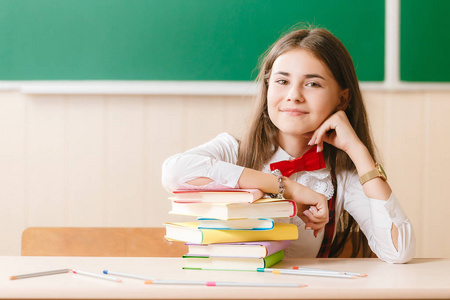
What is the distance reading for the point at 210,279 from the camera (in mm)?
1011

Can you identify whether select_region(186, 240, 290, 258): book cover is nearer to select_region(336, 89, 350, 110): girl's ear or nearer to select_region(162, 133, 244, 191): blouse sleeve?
select_region(162, 133, 244, 191): blouse sleeve

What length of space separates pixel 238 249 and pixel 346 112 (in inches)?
28.2

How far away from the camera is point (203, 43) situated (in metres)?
2.29

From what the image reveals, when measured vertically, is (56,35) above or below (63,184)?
above

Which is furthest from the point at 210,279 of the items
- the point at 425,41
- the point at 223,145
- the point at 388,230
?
the point at 425,41

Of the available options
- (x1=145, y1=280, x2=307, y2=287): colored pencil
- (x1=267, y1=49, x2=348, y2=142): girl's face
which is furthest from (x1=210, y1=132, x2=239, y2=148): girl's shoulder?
(x1=145, y1=280, x2=307, y2=287): colored pencil

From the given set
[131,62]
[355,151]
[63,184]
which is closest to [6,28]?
[131,62]

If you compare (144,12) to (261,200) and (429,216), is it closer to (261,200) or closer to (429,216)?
(261,200)

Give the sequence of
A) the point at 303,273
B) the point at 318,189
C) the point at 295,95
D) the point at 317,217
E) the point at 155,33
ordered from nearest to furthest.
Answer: the point at 303,273 < the point at 317,217 < the point at 295,95 < the point at 318,189 < the point at 155,33

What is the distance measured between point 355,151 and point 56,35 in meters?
1.50

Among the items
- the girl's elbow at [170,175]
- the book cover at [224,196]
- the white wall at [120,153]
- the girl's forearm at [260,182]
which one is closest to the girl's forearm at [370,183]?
the girl's forearm at [260,182]

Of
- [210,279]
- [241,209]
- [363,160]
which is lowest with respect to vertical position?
[210,279]

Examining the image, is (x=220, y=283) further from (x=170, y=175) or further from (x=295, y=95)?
(x=295, y=95)

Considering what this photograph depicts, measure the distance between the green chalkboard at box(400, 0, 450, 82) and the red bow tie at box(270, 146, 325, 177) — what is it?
98cm
